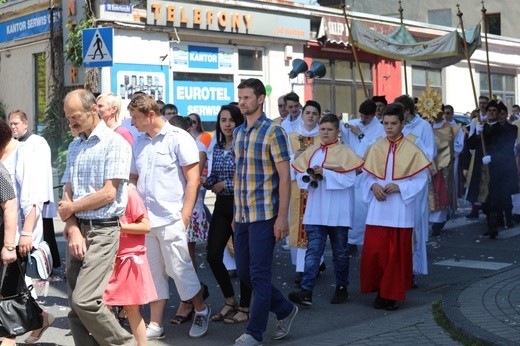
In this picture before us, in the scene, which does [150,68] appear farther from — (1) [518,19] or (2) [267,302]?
(1) [518,19]

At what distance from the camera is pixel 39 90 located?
23078 mm

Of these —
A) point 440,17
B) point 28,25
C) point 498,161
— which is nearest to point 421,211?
point 498,161

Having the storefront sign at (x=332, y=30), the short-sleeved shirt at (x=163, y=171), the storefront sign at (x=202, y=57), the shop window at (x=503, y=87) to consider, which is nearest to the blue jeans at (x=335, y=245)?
the short-sleeved shirt at (x=163, y=171)

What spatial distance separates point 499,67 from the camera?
35.8m

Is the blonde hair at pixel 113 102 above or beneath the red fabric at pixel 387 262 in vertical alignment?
above

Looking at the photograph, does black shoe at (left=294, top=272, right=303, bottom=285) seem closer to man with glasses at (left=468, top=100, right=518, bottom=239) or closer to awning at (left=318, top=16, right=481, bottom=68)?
man with glasses at (left=468, top=100, right=518, bottom=239)

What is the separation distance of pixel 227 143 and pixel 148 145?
49.3 inches

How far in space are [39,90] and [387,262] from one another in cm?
1622

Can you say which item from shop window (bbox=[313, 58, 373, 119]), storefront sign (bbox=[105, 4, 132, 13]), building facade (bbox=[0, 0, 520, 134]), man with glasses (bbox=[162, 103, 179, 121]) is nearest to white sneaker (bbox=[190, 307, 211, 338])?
man with glasses (bbox=[162, 103, 179, 121])

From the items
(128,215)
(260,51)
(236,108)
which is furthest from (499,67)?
(128,215)

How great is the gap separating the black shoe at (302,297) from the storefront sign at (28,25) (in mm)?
14776

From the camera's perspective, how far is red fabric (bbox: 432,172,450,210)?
44.1 feet

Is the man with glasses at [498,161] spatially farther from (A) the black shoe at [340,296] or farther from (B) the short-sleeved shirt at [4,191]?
(B) the short-sleeved shirt at [4,191]

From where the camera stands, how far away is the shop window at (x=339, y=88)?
2608 cm
